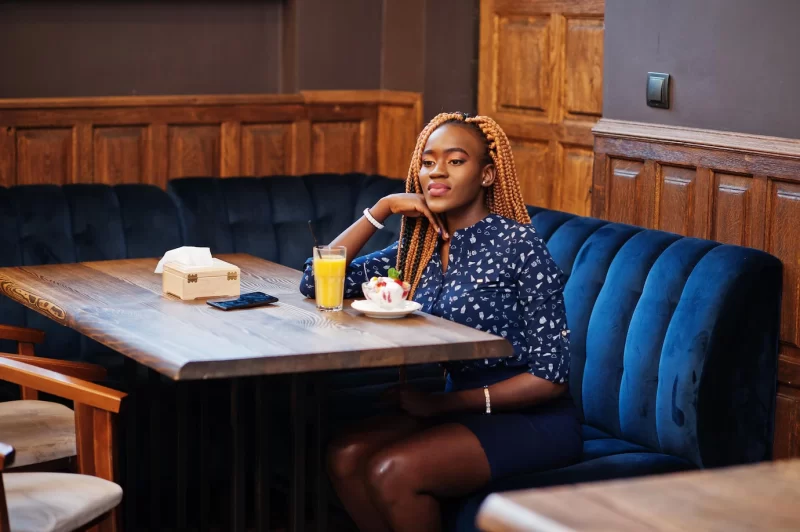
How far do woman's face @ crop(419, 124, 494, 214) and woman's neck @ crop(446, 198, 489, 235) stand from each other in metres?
0.02

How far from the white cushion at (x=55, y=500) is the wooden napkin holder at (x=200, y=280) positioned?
582 millimetres

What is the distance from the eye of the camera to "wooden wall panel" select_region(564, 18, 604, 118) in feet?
16.3

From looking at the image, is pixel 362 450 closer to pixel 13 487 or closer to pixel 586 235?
pixel 13 487

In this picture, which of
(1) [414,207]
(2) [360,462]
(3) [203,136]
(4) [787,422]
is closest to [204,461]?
(2) [360,462]

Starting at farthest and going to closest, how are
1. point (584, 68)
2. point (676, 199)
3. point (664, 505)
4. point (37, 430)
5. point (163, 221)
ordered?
point (584, 68) < point (163, 221) < point (676, 199) < point (37, 430) < point (664, 505)

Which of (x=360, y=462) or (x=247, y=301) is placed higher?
(x=247, y=301)

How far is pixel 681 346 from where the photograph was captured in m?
2.97

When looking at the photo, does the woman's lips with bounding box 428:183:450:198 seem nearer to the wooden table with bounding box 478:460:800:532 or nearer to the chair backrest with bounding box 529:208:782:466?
the chair backrest with bounding box 529:208:782:466

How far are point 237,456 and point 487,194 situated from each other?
2.99ft

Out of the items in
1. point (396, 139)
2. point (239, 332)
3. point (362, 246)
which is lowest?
point (239, 332)

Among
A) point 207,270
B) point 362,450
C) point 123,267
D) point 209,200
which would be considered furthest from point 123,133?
point 362,450

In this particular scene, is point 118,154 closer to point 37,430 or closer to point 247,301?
point 37,430

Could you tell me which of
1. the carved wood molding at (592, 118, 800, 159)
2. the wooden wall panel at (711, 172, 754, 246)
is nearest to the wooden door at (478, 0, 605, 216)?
the carved wood molding at (592, 118, 800, 159)

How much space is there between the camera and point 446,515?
2777 mm
